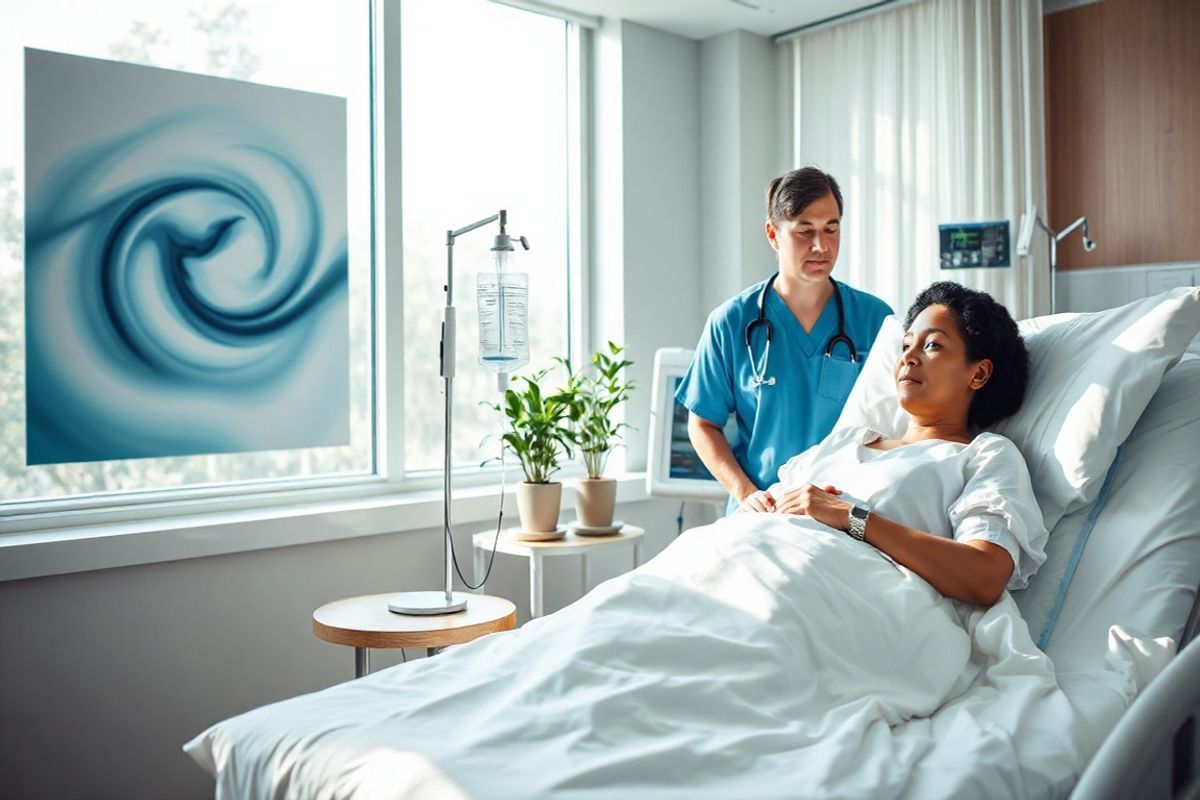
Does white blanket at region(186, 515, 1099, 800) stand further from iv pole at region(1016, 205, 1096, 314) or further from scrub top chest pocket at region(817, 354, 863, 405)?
iv pole at region(1016, 205, 1096, 314)

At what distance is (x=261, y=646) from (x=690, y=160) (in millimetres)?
2369

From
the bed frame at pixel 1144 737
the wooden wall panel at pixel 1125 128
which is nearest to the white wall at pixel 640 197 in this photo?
the wooden wall panel at pixel 1125 128

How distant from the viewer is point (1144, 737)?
973mm

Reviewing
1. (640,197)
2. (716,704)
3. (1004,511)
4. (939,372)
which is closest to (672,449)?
(640,197)

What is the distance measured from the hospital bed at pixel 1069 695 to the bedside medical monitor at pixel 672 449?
1.24 metres

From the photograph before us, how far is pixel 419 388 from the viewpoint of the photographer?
324 centimetres

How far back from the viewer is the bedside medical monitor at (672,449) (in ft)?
9.88

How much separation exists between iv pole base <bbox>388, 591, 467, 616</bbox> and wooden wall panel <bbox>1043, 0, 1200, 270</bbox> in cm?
233

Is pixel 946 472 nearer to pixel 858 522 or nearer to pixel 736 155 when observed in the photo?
pixel 858 522

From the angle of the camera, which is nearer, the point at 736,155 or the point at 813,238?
the point at 813,238

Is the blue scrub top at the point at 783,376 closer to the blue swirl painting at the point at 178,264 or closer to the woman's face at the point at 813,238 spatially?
the woman's face at the point at 813,238

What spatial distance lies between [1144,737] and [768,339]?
149 cm

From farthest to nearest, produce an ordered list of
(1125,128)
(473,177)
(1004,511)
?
(473,177) < (1125,128) < (1004,511)

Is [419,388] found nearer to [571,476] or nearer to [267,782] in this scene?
[571,476]
